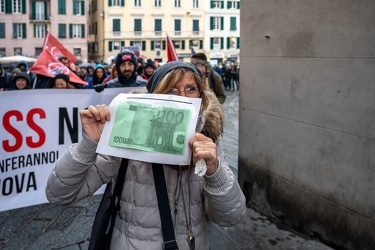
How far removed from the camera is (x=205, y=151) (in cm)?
163

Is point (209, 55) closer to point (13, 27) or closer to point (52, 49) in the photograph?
point (13, 27)

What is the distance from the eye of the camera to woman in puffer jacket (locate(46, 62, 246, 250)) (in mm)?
1787

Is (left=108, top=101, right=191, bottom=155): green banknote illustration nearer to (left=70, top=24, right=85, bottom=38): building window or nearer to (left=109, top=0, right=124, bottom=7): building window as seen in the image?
(left=70, top=24, right=85, bottom=38): building window

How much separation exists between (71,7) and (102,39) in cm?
702

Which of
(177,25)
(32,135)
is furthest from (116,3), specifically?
(32,135)

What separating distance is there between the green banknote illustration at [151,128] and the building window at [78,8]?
51.7 m

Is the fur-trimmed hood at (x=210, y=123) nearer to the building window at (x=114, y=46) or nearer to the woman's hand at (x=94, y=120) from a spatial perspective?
the woman's hand at (x=94, y=120)

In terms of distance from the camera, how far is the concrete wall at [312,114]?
3.19 metres

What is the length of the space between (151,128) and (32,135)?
2.71m

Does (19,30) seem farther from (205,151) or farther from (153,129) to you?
(205,151)

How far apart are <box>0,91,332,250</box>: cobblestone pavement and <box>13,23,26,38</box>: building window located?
48.5 m

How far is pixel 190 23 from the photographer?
190 feet

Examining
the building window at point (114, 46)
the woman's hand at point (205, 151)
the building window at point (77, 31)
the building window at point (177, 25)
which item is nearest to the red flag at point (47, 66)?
the woman's hand at point (205, 151)

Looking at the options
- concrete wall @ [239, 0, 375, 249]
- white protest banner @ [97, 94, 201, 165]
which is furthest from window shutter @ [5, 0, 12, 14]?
white protest banner @ [97, 94, 201, 165]
